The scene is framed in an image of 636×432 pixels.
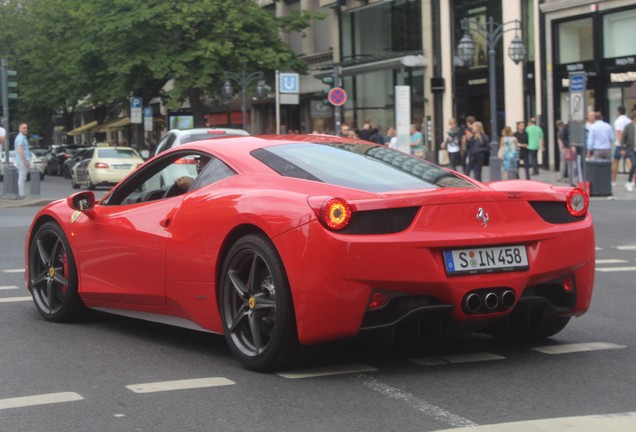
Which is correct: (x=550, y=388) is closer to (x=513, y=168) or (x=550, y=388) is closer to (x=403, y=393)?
(x=403, y=393)

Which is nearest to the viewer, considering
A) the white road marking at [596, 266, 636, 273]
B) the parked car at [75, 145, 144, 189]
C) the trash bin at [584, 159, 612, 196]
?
the white road marking at [596, 266, 636, 273]

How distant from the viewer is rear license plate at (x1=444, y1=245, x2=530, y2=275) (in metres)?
5.64

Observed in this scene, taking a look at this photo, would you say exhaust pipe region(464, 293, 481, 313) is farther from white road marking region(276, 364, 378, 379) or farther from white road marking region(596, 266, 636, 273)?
white road marking region(596, 266, 636, 273)

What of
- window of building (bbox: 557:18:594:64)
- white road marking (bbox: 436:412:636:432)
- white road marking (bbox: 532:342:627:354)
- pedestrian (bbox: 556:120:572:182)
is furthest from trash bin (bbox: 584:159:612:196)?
white road marking (bbox: 436:412:636:432)

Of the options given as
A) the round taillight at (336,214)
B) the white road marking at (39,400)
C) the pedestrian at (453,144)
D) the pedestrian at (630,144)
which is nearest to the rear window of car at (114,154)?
the pedestrian at (453,144)

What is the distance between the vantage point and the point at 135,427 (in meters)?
4.76

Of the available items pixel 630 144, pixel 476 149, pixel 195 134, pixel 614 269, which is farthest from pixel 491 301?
pixel 476 149

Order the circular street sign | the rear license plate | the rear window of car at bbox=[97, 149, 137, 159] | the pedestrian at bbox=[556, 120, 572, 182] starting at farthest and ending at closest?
the rear window of car at bbox=[97, 149, 137, 159], the circular street sign, the pedestrian at bbox=[556, 120, 572, 182], the rear license plate

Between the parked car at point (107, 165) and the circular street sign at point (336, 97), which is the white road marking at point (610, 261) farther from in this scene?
the parked car at point (107, 165)

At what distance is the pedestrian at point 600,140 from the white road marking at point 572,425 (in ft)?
72.1

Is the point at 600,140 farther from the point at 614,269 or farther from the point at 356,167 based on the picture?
the point at 356,167

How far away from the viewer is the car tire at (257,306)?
223 inches

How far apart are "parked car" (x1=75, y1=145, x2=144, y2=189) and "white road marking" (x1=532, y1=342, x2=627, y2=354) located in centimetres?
2929

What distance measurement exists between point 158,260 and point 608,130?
20899 millimetres
